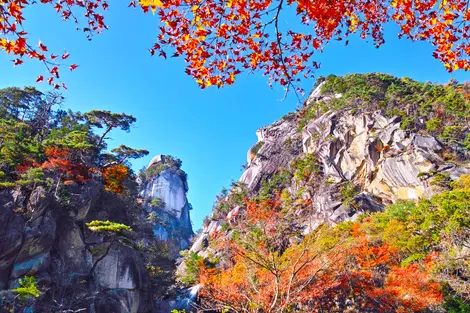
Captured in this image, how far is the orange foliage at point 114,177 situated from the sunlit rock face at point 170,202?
86.3 feet

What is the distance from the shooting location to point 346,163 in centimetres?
2834

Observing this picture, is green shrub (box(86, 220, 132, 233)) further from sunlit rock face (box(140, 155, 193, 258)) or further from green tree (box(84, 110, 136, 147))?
sunlit rock face (box(140, 155, 193, 258))

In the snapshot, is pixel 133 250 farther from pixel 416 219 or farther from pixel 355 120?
pixel 355 120

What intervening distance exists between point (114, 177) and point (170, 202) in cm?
3215

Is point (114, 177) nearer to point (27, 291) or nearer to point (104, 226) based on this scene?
point (104, 226)

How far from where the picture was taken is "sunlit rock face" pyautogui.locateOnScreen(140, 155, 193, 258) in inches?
1902

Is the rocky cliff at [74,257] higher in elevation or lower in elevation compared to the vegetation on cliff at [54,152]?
lower

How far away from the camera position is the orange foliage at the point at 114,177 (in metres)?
20.4

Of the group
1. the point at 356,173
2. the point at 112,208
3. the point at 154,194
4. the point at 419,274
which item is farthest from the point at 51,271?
the point at 154,194

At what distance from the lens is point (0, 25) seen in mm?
2512

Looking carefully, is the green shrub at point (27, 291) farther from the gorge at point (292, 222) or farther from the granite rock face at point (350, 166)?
the granite rock face at point (350, 166)

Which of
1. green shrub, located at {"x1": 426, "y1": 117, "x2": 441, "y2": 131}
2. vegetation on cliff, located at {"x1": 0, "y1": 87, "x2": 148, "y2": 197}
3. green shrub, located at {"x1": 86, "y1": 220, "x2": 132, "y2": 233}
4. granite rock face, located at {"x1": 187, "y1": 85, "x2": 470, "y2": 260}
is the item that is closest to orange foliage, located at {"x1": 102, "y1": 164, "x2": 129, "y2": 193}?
vegetation on cliff, located at {"x1": 0, "y1": 87, "x2": 148, "y2": 197}

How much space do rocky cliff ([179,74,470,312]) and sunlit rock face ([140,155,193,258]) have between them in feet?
48.5

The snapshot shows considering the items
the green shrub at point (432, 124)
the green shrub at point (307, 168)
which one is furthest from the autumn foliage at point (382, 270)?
the green shrub at point (307, 168)
